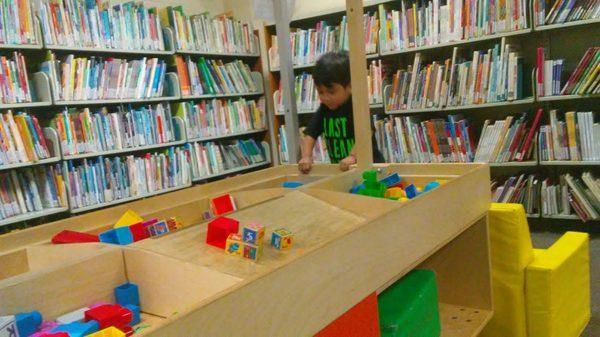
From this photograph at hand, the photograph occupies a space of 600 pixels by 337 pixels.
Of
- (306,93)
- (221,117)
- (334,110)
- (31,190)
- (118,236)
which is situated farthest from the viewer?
(306,93)

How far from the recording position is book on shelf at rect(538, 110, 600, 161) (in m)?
3.12

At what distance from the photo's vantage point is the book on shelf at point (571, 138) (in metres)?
3.12

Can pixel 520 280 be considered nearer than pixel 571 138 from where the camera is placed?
Yes

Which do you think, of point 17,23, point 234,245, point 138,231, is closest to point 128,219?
point 138,231

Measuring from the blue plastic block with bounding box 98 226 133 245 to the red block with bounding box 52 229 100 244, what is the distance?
0.02 meters

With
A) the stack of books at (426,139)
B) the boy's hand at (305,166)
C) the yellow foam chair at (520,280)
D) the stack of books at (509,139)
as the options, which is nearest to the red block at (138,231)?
the boy's hand at (305,166)

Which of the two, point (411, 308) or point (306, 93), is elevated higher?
point (306, 93)

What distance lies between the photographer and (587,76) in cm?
312

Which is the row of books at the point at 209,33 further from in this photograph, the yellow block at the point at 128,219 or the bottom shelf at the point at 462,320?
the bottom shelf at the point at 462,320

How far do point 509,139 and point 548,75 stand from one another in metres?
0.48

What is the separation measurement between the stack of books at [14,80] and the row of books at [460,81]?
97.8 inches

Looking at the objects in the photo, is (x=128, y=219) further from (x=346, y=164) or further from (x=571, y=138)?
(x=571, y=138)

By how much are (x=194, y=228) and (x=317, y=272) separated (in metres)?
0.38

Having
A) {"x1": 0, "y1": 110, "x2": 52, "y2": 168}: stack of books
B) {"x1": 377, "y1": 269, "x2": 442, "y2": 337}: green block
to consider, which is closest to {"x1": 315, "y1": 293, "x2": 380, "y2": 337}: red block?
{"x1": 377, "y1": 269, "x2": 442, "y2": 337}: green block
